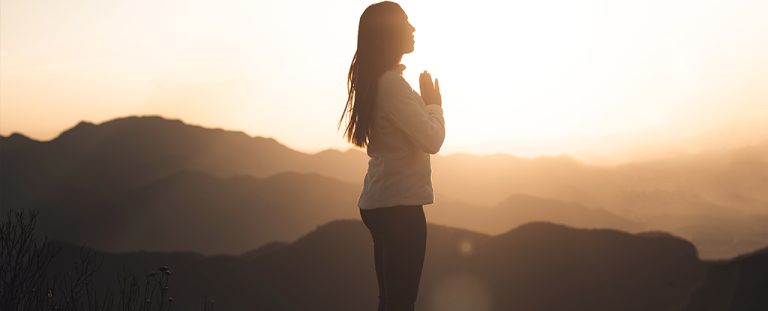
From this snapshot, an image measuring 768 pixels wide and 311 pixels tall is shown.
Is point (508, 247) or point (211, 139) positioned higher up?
point (211, 139)

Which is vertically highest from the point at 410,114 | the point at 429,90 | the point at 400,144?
the point at 429,90

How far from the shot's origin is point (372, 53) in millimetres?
3891

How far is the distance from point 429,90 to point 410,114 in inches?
16.7

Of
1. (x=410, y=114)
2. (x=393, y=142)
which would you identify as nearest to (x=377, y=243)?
(x=393, y=142)

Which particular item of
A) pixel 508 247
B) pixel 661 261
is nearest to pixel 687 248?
pixel 661 261

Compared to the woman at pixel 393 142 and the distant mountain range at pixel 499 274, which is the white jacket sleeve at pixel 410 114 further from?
the distant mountain range at pixel 499 274

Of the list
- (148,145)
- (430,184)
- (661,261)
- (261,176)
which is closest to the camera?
(430,184)

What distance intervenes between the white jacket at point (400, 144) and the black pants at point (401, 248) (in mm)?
58

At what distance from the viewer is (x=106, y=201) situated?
144750mm

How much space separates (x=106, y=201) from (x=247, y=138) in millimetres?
31373

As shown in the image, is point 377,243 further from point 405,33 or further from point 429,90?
point 405,33

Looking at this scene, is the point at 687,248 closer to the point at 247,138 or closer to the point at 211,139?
the point at 247,138

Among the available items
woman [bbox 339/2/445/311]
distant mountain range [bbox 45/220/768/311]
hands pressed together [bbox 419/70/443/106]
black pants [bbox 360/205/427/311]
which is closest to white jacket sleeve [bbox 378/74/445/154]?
woman [bbox 339/2/445/311]

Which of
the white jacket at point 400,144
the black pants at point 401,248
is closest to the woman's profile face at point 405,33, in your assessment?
the white jacket at point 400,144
